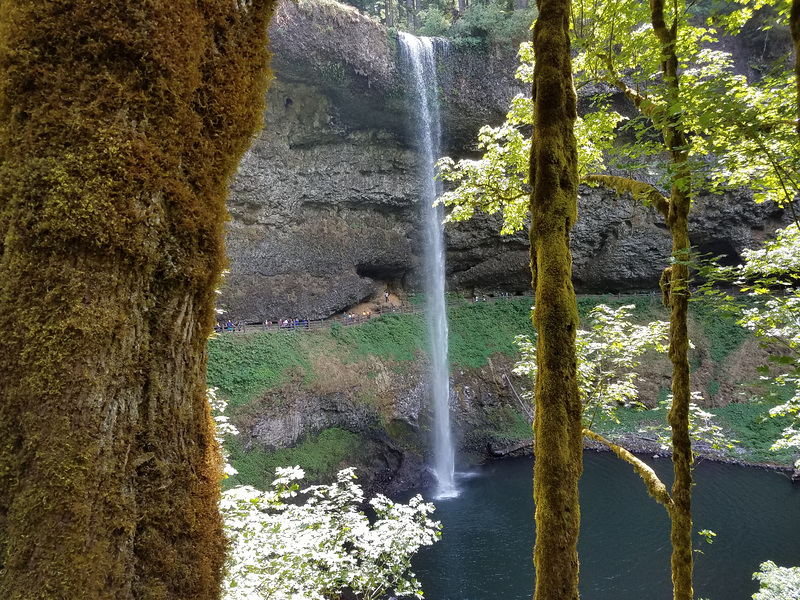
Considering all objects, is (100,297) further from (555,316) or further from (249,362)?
(249,362)

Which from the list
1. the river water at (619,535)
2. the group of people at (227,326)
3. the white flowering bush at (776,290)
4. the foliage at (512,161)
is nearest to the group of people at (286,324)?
the group of people at (227,326)

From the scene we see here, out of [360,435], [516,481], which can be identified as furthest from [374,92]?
[516,481]

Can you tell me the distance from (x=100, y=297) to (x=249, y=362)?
45.4 feet

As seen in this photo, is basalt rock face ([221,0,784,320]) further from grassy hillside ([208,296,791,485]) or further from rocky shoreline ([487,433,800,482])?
rocky shoreline ([487,433,800,482])

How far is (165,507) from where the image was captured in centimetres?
148

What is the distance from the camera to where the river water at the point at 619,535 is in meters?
8.66

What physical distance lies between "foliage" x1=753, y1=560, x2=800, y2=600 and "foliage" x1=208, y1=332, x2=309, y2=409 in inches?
484

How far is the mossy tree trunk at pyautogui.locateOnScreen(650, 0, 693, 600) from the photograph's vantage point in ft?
12.6

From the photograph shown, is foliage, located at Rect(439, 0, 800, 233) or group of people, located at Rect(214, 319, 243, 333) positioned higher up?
foliage, located at Rect(439, 0, 800, 233)

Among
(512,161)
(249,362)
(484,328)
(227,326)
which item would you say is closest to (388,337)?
(484,328)

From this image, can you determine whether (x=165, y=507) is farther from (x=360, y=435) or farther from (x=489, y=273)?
(x=489, y=273)

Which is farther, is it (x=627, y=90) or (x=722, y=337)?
(x=722, y=337)

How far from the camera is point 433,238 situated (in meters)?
20.1

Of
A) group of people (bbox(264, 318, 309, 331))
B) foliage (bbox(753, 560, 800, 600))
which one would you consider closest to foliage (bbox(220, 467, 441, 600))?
foliage (bbox(753, 560, 800, 600))
